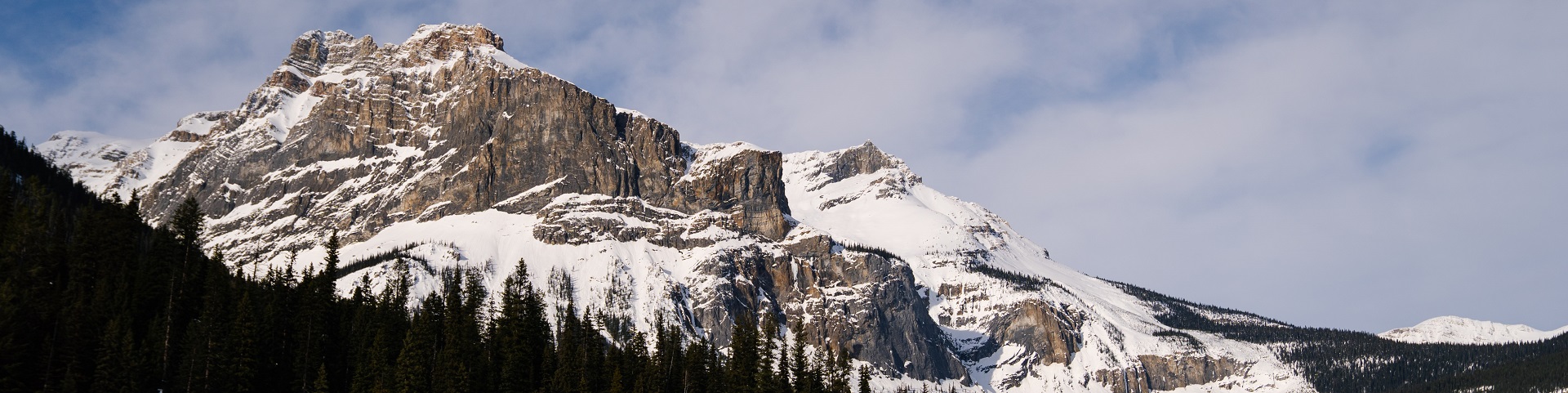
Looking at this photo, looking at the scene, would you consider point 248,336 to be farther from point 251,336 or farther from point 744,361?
point 744,361

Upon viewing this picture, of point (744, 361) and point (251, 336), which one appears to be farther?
point (744, 361)

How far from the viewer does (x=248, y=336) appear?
97750 mm

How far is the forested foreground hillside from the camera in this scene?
87125 millimetres

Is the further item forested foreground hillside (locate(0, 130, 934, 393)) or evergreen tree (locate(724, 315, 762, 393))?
evergreen tree (locate(724, 315, 762, 393))

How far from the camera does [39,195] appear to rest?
122 m

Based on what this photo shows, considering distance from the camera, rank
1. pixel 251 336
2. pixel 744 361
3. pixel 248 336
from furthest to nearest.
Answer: pixel 744 361 → pixel 251 336 → pixel 248 336

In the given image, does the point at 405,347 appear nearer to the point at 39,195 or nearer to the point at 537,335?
the point at 537,335

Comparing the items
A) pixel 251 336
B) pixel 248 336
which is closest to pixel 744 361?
pixel 251 336

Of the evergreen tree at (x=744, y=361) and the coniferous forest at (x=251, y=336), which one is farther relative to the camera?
the evergreen tree at (x=744, y=361)

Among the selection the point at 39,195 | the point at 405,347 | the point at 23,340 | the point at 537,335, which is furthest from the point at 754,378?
the point at 39,195

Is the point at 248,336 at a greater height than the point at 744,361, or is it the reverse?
the point at 744,361

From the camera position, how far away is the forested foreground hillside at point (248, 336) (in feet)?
286

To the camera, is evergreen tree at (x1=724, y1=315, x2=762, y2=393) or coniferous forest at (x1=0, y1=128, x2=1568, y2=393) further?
evergreen tree at (x1=724, y1=315, x2=762, y2=393)

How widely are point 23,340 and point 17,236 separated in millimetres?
16651
